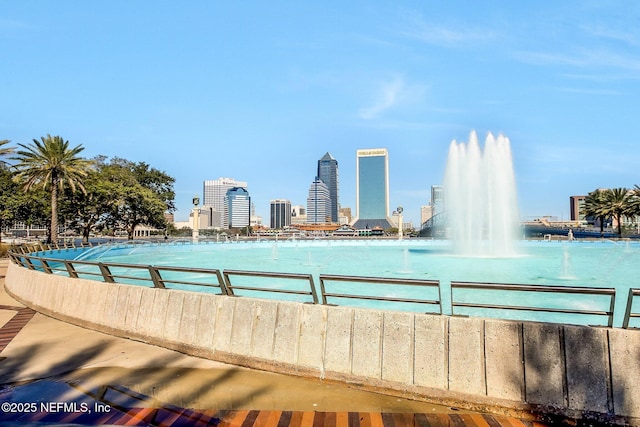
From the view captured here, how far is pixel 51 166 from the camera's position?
44.8m

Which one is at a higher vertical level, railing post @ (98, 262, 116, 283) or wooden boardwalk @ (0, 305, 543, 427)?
railing post @ (98, 262, 116, 283)

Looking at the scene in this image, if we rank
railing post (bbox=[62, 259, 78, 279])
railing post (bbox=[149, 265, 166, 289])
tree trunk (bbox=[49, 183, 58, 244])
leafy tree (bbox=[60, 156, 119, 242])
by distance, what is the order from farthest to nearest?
leafy tree (bbox=[60, 156, 119, 242]) → tree trunk (bbox=[49, 183, 58, 244]) → railing post (bbox=[62, 259, 78, 279]) → railing post (bbox=[149, 265, 166, 289])

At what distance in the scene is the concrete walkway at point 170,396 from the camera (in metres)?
5.14

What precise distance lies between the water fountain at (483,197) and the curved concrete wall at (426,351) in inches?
1335

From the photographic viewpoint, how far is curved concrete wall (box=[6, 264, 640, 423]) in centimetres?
529

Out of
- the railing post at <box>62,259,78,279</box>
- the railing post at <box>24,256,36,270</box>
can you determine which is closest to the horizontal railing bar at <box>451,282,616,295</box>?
the railing post at <box>62,259,78,279</box>

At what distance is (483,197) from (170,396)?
39000 millimetres

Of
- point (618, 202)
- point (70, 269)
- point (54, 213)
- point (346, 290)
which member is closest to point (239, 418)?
point (70, 269)

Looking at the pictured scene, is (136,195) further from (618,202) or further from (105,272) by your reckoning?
(618,202)

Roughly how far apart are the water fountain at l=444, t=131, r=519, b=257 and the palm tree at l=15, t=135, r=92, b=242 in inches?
1547

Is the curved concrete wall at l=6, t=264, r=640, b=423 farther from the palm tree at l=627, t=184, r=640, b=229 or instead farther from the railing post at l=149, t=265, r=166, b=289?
the palm tree at l=627, t=184, r=640, b=229

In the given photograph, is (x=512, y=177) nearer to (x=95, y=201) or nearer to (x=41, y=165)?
(x=41, y=165)

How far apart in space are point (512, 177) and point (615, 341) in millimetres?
36126

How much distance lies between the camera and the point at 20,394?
5848 mm
